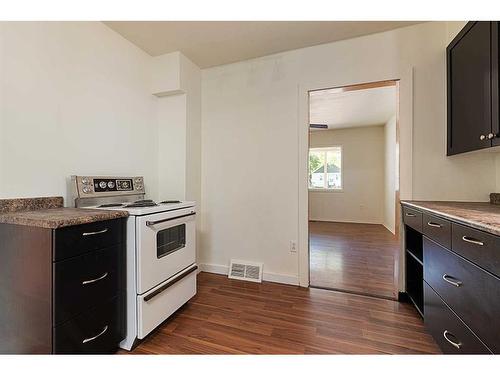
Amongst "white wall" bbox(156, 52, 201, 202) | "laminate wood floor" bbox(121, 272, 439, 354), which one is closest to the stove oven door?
"laminate wood floor" bbox(121, 272, 439, 354)

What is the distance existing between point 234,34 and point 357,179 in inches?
203

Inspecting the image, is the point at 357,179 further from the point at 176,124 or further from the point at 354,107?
the point at 176,124

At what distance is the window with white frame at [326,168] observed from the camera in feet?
21.2

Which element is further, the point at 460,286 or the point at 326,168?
the point at 326,168

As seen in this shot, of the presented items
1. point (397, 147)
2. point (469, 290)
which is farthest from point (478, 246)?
point (397, 147)

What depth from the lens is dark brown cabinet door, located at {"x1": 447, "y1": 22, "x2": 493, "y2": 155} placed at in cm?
147

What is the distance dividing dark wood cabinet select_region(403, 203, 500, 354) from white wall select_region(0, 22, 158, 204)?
2.43m

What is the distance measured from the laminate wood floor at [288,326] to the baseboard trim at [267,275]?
0.16 meters

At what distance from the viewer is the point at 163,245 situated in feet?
5.58

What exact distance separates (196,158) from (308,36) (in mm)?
1663

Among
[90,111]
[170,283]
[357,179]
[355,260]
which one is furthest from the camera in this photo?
[357,179]
